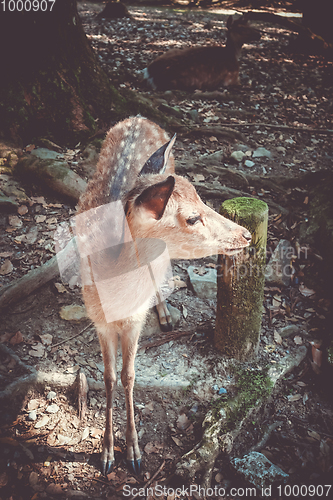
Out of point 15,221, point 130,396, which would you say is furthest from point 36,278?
point 130,396

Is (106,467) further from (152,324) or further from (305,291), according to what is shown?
(305,291)

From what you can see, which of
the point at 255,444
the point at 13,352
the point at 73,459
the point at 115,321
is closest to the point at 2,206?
the point at 13,352

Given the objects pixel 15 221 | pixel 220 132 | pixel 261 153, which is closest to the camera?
pixel 15 221

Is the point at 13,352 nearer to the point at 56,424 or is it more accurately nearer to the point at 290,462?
the point at 56,424

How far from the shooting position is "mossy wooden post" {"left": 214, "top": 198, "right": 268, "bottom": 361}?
2.82 metres

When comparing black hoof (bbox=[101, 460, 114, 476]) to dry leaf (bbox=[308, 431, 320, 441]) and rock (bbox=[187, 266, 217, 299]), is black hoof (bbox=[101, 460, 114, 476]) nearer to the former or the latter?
dry leaf (bbox=[308, 431, 320, 441])

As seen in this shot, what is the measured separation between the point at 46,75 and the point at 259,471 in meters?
4.79

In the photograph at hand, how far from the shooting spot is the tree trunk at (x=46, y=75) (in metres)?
4.54

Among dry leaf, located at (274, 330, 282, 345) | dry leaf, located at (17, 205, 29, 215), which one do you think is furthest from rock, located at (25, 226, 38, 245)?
dry leaf, located at (274, 330, 282, 345)

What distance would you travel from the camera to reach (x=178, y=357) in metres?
3.40

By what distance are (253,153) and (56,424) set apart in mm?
4786

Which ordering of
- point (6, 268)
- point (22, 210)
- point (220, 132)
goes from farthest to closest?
point (220, 132) < point (22, 210) < point (6, 268)

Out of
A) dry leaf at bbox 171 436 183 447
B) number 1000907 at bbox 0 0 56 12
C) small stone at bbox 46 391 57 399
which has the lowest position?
dry leaf at bbox 171 436 183 447

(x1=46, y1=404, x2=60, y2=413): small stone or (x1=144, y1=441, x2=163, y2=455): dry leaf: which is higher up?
(x1=46, y1=404, x2=60, y2=413): small stone
